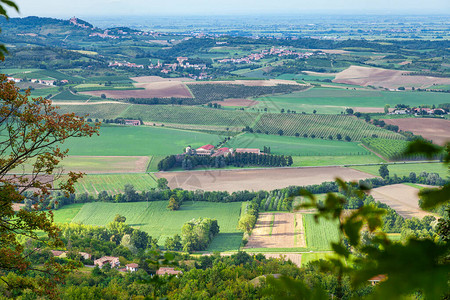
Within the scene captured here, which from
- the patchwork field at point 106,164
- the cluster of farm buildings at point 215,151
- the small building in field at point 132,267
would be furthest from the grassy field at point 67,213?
the cluster of farm buildings at point 215,151

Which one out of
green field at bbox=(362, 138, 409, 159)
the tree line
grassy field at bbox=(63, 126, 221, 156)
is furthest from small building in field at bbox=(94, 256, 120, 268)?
green field at bbox=(362, 138, 409, 159)

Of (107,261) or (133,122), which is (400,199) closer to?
(107,261)

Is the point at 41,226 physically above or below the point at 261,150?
above


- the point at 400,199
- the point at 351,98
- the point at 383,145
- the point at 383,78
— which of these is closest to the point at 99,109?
the point at 383,145

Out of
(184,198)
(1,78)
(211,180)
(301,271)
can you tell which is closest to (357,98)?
(211,180)

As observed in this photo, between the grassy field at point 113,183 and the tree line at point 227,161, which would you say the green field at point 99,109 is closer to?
the tree line at point 227,161

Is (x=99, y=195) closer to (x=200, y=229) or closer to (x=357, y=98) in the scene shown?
(x=200, y=229)
